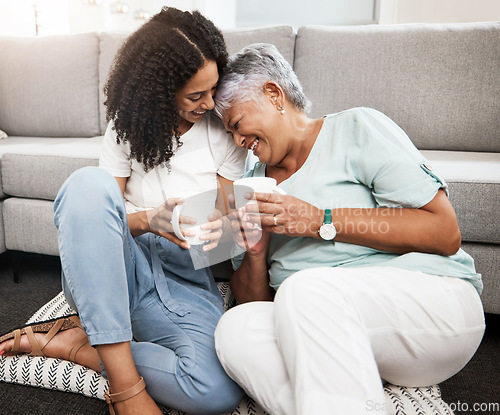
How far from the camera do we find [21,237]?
1688 mm

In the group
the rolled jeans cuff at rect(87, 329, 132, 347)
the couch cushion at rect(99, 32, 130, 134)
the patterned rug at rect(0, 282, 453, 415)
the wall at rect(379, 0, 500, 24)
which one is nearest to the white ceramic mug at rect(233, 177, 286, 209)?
the rolled jeans cuff at rect(87, 329, 132, 347)

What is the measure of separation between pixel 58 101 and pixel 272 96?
160 cm

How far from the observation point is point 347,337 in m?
0.66

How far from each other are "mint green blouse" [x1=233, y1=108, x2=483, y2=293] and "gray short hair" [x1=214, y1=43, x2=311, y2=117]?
136 millimetres

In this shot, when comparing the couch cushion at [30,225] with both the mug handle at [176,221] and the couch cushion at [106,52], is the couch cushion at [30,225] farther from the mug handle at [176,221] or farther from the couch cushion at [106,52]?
the mug handle at [176,221]

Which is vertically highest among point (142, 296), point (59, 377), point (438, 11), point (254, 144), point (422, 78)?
point (438, 11)

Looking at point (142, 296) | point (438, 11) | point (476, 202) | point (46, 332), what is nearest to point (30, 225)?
point (46, 332)

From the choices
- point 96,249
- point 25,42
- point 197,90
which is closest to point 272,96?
point 197,90

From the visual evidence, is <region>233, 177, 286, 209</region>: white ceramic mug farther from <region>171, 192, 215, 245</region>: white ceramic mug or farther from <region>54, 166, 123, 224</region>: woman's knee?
<region>54, 166, 123, 224</region>: woman's knee

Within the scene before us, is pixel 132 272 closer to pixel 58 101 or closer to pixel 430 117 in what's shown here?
pixel 430 117

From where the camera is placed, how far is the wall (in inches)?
103

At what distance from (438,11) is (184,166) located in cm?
254

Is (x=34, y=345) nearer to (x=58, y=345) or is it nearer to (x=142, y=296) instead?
(x=58, y=345)

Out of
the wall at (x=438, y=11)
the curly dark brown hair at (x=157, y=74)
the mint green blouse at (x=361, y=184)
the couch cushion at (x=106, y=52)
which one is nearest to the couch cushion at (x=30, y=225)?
the couch cushion at (x=106, y=52)
